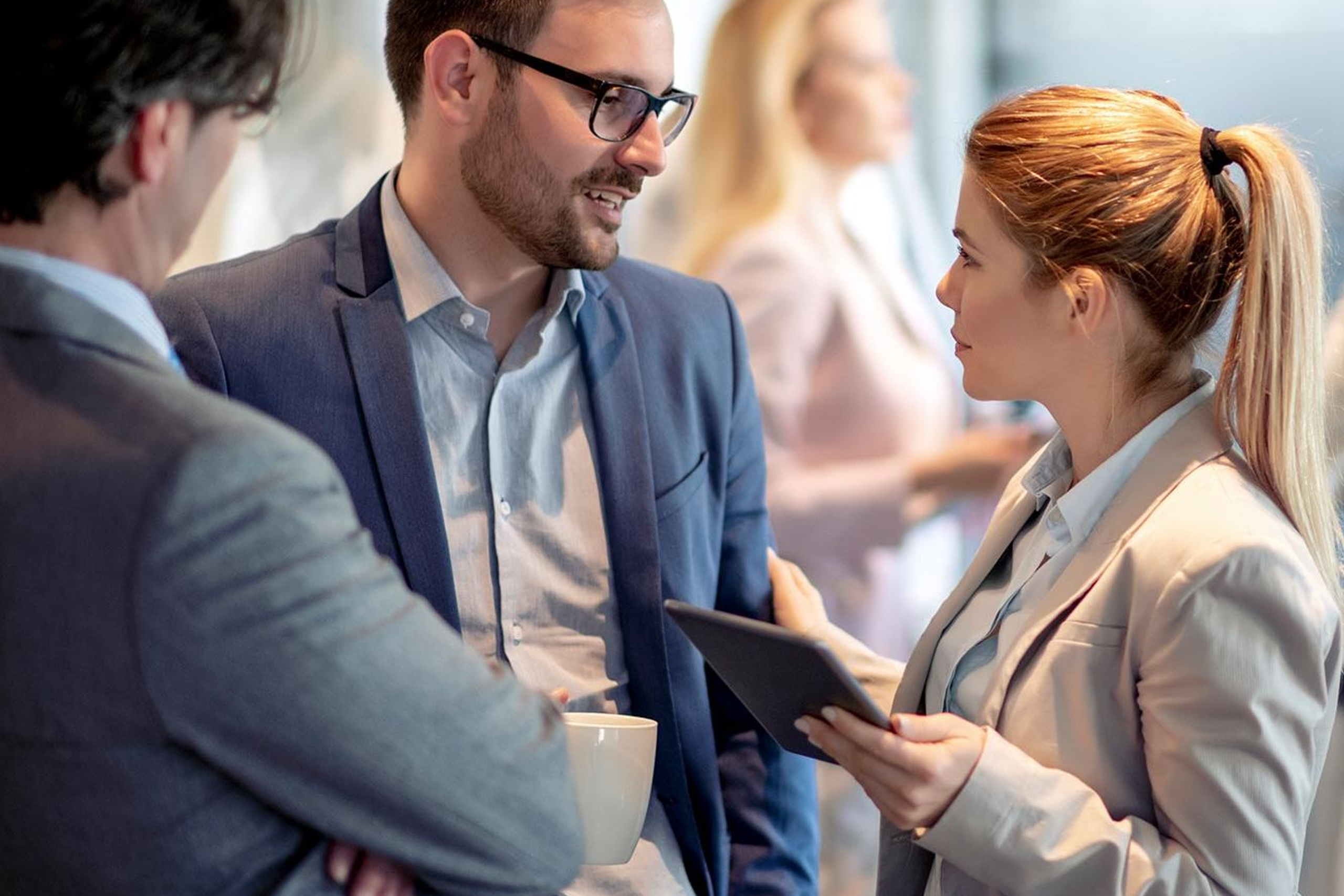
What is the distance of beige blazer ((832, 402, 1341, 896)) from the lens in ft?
4.31

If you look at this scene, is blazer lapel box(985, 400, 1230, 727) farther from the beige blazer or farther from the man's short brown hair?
the man's short brown hair

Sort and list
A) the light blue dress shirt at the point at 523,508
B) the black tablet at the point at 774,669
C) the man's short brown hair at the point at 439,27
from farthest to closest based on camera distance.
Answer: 1. the man's short brown hair at the point at 439,27
2. the light blue dress shirt at the point at 523,508
3. the black tablet at the point at 774,669

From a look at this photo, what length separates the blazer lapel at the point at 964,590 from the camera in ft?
5.35

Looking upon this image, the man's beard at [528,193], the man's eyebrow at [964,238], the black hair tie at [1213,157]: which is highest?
the black hair tie at [1213,157]

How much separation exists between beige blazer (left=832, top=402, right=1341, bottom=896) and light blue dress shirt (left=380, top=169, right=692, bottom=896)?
1.43 ft

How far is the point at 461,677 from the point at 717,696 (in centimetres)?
99

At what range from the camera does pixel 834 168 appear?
3.60 metres

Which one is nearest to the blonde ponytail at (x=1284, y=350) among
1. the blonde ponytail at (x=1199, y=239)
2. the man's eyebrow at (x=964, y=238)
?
the blonde ponytail at (x=1199, y=239)

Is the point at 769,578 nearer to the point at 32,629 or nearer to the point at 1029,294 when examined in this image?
the point at 1029,294

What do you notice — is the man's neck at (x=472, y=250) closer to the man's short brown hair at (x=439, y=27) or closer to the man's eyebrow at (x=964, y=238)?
the man's short brown hair at (x=439, y=27)

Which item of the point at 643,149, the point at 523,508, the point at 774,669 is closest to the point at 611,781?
the point at 774,669

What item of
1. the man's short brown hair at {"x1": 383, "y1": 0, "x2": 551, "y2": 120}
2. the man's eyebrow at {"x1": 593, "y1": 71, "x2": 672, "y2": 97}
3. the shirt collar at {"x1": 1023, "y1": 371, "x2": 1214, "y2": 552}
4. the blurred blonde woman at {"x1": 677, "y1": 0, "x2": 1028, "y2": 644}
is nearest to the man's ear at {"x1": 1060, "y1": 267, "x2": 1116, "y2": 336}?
the shirt collar at {"x1": 1023, "y1": 371, "x2": 1214, "y2": 552}

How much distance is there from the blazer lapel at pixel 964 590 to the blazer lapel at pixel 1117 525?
0.14m

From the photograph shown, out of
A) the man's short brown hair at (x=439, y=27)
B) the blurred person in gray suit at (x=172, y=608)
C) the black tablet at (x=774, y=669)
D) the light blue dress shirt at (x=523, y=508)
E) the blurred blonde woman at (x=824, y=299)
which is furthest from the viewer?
the blurred blonde woman at (x=824, y=299)
